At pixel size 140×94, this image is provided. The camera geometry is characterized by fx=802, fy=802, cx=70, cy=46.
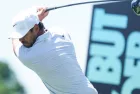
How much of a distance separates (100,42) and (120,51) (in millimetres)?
310

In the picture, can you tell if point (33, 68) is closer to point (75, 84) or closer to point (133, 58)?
point (75, 84)

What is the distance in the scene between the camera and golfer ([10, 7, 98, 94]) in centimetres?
573

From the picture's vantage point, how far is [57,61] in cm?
578

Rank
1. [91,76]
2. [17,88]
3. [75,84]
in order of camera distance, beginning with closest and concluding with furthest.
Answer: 1. [75,84]
2. [91,76]
3. [17,88]

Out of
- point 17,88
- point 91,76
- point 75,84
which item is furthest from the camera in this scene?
point 17,88

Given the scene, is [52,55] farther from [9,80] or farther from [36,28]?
[9,80]

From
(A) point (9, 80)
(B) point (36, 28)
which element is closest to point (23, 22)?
(B) point (36, 28)

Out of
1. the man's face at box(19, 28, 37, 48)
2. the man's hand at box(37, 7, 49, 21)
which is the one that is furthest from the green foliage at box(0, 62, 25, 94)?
the man's face at box(19, 28, 37, 48)

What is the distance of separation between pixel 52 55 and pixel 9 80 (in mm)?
31716

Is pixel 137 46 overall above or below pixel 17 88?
above

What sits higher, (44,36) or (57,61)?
(44,36)

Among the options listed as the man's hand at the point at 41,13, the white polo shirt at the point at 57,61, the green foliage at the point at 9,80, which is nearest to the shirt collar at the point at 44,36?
the white polo shirt at the point at 57,61

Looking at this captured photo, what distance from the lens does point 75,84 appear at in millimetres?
5801

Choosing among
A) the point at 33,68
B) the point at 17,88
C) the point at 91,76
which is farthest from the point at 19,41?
the point at 17,88
